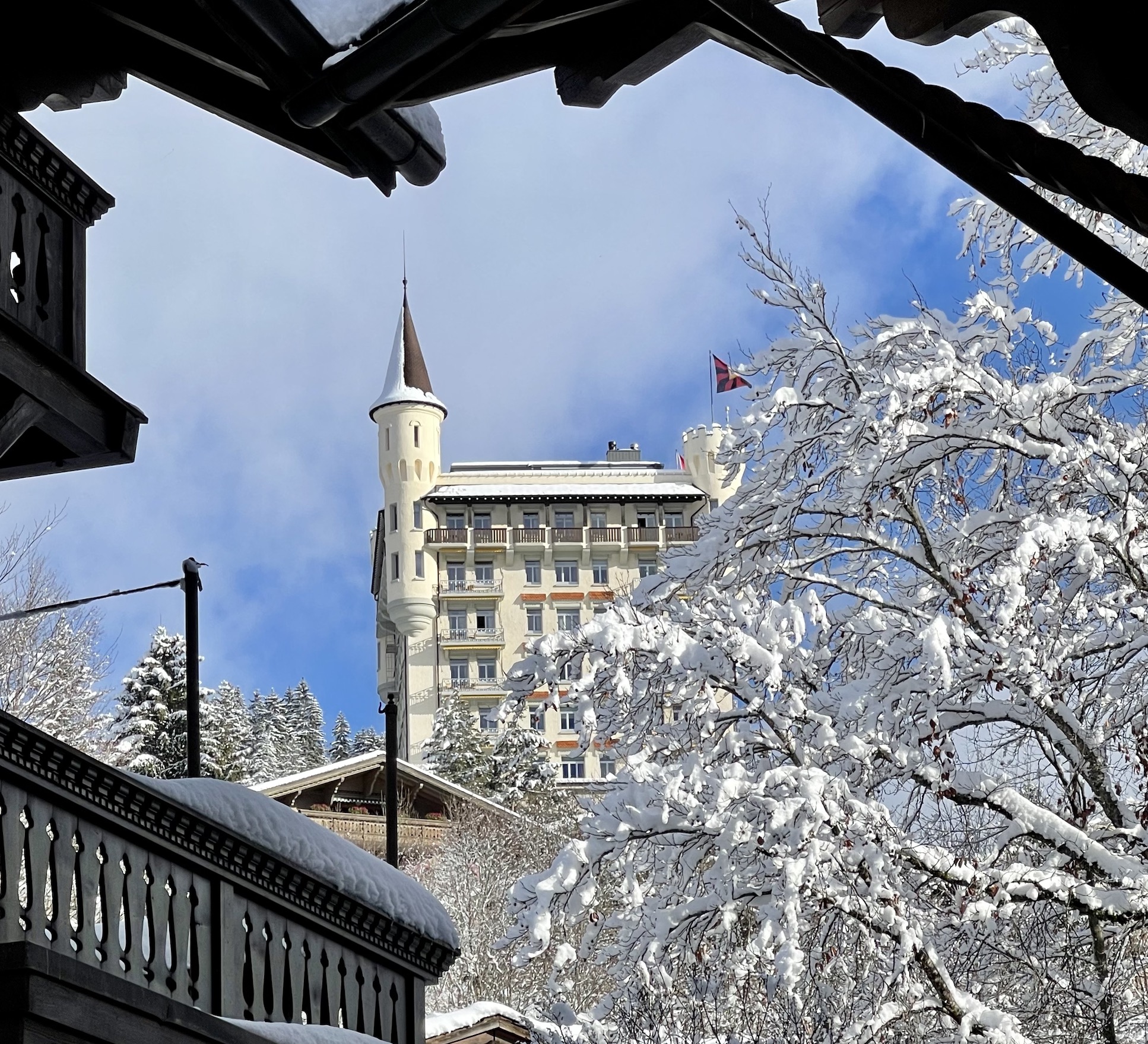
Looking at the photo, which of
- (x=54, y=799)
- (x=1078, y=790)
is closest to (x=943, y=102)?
(x=54, y=799)

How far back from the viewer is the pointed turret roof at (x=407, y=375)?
104 m

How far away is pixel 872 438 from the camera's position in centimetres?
1251

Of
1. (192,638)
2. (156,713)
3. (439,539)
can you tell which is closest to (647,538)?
(439,539)

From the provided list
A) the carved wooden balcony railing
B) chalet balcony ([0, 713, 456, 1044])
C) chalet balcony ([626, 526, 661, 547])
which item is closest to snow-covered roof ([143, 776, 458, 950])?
chalet balcony ([0, 713, 456, 1044])

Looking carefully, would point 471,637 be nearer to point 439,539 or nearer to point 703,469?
point 439,539

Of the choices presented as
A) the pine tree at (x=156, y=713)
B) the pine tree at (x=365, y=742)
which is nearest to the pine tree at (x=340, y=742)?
the pine tree at (x=365, y=742)

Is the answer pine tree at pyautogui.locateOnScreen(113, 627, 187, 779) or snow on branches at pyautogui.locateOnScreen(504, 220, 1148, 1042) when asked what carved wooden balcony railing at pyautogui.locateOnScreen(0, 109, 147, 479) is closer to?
→ snow on branches at pyautogui.locateOnScreen(504, 220, 1148, 1042)

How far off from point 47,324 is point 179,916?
321cm

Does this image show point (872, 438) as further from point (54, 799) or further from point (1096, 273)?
point (1096, 273)

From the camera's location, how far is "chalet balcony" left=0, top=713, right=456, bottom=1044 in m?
6.17

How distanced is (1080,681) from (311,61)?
953cm

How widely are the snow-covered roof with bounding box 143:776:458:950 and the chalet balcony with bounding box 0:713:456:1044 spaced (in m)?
0.01

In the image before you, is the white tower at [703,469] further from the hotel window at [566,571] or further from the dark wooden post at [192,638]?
the dark wooden post at [192,638]

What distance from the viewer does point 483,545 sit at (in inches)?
3981
